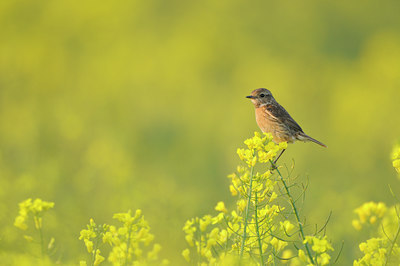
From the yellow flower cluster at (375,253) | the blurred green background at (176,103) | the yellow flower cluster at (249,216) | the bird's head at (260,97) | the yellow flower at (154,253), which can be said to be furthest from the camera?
the blurred green background at (176,103)

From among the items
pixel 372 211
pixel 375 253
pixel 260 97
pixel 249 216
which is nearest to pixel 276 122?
pixel 260 97

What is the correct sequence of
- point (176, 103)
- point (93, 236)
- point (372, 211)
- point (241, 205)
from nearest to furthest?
point (93, 236) < point (241, 205) < point (372, 211) < point (176, 103)

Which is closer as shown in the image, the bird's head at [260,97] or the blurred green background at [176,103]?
the bird's head at [260,97]

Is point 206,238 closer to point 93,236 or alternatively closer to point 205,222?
point 205,222

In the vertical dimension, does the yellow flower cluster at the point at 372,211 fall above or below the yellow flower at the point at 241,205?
Answer: above

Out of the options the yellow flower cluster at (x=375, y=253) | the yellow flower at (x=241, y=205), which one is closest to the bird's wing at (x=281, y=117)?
the yellow flower at (x=241, y=205)

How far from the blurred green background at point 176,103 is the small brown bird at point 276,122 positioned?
1.13 meters

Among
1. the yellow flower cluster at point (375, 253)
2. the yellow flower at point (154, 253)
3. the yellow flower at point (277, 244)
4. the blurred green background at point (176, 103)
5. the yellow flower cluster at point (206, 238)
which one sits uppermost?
the blurred green background at point (176, 103)

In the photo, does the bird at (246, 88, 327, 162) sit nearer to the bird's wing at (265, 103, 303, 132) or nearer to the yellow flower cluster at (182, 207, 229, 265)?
the bird's wing at (265, 103, 303, 132)

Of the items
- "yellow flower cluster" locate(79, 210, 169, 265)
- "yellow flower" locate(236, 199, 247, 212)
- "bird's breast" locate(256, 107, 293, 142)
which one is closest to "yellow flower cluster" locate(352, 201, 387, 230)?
"yellow flower" locate(236, 199, 247, 212)

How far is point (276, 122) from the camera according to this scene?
18.3ft

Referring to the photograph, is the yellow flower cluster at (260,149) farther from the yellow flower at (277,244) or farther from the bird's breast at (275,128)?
the bird's breast at (275,128)

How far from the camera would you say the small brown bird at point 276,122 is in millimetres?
5547

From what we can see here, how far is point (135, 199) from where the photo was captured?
7.53 m
